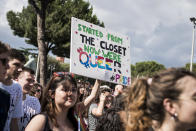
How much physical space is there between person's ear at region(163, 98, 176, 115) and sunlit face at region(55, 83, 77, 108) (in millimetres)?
1011

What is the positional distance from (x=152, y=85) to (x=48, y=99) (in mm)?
1109

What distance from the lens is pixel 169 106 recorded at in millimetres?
1635

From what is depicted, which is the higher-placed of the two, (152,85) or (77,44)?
(77,44)

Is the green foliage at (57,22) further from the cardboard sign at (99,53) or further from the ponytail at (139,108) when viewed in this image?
the ponytail at (139,108)

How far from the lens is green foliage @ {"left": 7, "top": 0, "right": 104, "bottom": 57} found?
21219 millimetres

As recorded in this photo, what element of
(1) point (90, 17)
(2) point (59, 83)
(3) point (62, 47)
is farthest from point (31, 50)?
(2) point (59, 83)

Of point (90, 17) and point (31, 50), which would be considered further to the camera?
point (31, 50)

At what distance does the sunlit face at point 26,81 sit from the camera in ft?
10.7

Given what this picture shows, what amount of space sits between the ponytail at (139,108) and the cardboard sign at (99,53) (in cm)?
197

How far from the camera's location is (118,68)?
4328 millimetres

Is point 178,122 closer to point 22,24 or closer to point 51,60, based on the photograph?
point 22,24

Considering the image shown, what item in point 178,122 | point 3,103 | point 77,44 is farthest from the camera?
point 77,44

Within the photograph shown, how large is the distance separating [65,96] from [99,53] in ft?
5.98

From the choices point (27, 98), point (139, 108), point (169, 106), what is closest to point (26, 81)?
point (27, 98)
